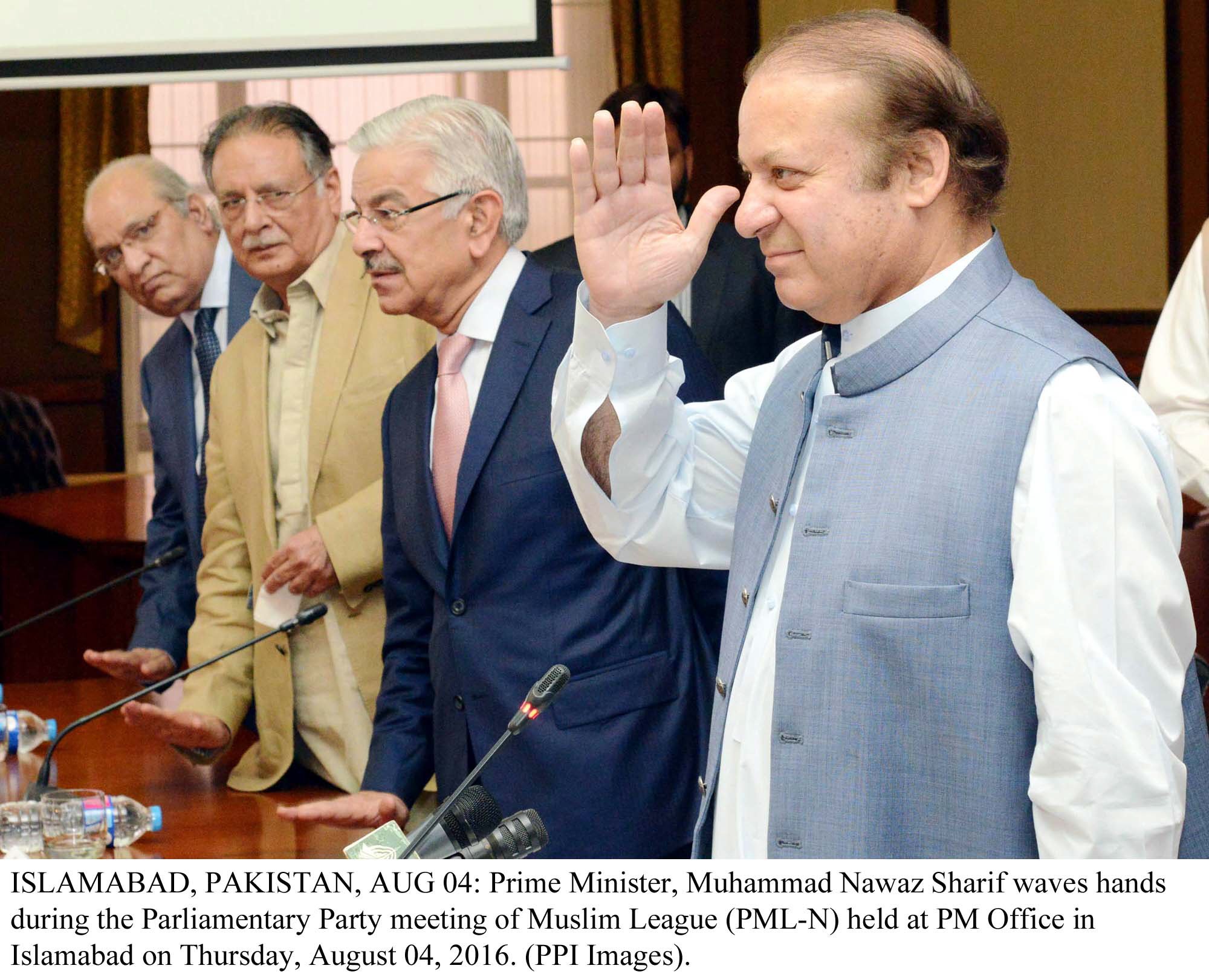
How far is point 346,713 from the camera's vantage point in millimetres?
2291

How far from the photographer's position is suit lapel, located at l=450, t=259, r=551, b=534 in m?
1.92

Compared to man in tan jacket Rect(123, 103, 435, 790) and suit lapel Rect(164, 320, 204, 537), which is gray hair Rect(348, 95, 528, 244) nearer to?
man in tan jacket Rect(123, 103, 435, 790)

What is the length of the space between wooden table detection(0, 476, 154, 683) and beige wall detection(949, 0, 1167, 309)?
4224 millimetres

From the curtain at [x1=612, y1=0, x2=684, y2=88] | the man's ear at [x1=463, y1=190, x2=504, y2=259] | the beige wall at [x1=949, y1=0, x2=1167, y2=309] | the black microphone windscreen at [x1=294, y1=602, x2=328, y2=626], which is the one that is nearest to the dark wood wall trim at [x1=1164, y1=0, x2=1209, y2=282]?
the beige wall at [x1=949, y1=0, x2=1167, y2=309]

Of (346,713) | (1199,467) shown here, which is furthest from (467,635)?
(1199,467)

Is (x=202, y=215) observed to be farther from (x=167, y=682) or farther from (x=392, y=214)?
(x=167, y=682)

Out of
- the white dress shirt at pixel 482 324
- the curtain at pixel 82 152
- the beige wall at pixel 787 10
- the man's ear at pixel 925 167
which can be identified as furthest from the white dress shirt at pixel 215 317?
the curtain at pixel 82 152

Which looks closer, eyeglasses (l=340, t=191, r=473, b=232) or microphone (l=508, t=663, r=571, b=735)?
microphone (l=508, t=663, r=571, b=735)

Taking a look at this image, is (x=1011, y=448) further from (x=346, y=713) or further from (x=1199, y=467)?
(x=1199, y=467)

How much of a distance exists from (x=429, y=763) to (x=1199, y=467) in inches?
57.9

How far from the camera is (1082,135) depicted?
6.57 m

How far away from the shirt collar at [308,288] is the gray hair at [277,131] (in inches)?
5.4

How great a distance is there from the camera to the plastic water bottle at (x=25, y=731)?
248cm

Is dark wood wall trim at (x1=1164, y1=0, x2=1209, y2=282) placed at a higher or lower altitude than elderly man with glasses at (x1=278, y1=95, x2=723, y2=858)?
higher
